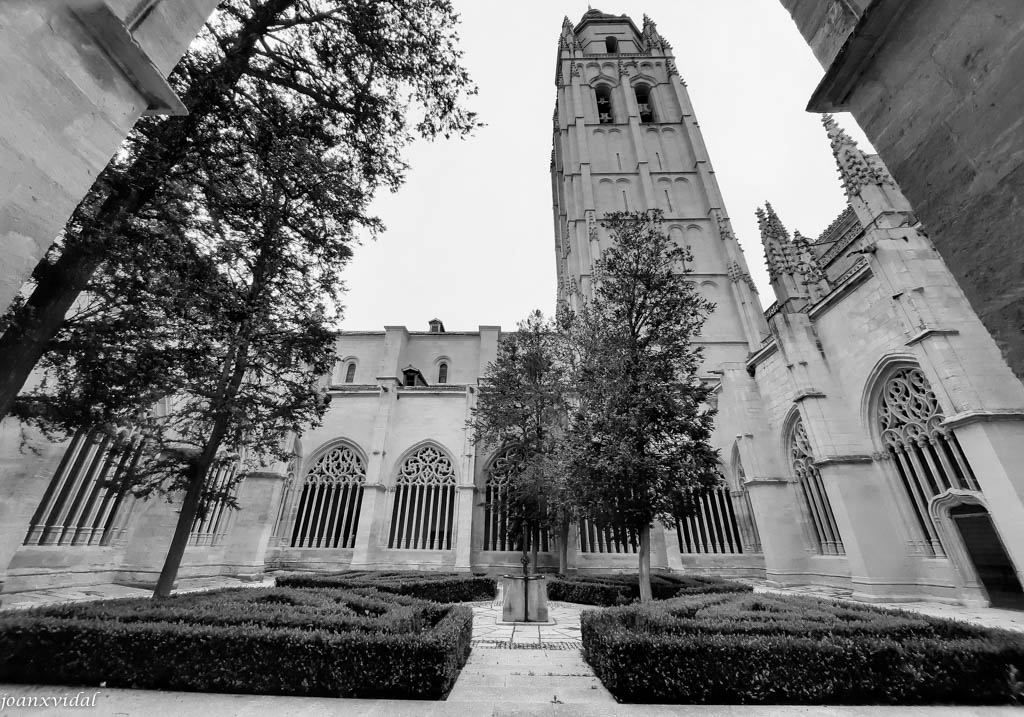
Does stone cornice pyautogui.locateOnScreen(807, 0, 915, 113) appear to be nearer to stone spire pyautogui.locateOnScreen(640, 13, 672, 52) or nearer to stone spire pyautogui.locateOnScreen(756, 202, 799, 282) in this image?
stone spire pyautogui.locateOnScreen(756, 202, 799, 282)

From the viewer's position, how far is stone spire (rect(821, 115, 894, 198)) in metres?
11.5

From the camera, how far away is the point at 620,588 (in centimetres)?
1141

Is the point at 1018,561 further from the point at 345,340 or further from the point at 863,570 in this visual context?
the point at 345,340

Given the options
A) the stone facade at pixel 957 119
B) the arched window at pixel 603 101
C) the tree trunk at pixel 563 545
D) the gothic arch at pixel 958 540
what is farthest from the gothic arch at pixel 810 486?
the arched window at pixel 603 101

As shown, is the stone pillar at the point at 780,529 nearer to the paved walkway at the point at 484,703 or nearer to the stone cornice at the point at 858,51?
the paved walkway at the point at 484,703

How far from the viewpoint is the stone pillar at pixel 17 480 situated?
24.2 feet

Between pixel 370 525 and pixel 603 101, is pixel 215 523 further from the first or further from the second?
pixel 603 101

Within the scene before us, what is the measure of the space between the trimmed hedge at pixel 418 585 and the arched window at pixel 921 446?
40.0 ft

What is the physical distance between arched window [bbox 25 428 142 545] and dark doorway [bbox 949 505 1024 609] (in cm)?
1905

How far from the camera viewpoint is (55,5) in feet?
7.32

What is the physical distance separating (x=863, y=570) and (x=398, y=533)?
16993 millimetres

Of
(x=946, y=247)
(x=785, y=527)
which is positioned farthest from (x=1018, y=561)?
(x=946, y=247)

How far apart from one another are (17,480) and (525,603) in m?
10.3

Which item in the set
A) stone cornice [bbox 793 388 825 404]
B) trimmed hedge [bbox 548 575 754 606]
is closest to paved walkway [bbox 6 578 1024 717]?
trimmed hedge [bbox 548 575 754 606]
